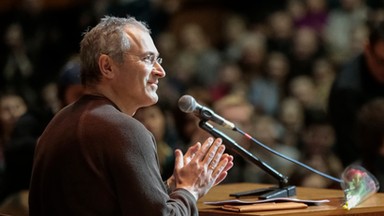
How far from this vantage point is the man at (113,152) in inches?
136

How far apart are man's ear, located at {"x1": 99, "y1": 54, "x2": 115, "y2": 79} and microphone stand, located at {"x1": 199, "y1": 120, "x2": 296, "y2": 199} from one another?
46cm

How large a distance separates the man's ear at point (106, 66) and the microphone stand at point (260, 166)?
1.52ft

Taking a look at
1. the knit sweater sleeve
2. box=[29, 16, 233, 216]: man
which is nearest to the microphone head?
box=[29, 16, 233, 216]: man

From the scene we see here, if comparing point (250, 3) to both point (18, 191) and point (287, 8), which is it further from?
point (18, 191)

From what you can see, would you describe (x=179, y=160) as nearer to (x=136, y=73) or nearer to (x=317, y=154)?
(x=136, y=73)

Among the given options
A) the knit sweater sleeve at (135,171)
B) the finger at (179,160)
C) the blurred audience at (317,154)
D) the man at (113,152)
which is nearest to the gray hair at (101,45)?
the man at (113,152)

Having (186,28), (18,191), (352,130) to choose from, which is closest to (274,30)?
(186,28)

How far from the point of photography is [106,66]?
12.1 feet

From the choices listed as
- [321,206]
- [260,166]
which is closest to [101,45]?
[260,166]

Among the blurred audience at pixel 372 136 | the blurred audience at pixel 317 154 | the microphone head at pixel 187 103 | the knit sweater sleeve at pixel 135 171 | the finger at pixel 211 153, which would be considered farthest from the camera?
the blurred audience at pixel 317 154

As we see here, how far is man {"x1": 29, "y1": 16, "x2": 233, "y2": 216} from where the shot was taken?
3457 mm

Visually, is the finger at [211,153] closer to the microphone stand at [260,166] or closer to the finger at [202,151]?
the finger at [202,151]

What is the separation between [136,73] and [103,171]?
1.37 feet

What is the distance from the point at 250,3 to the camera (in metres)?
12.7
